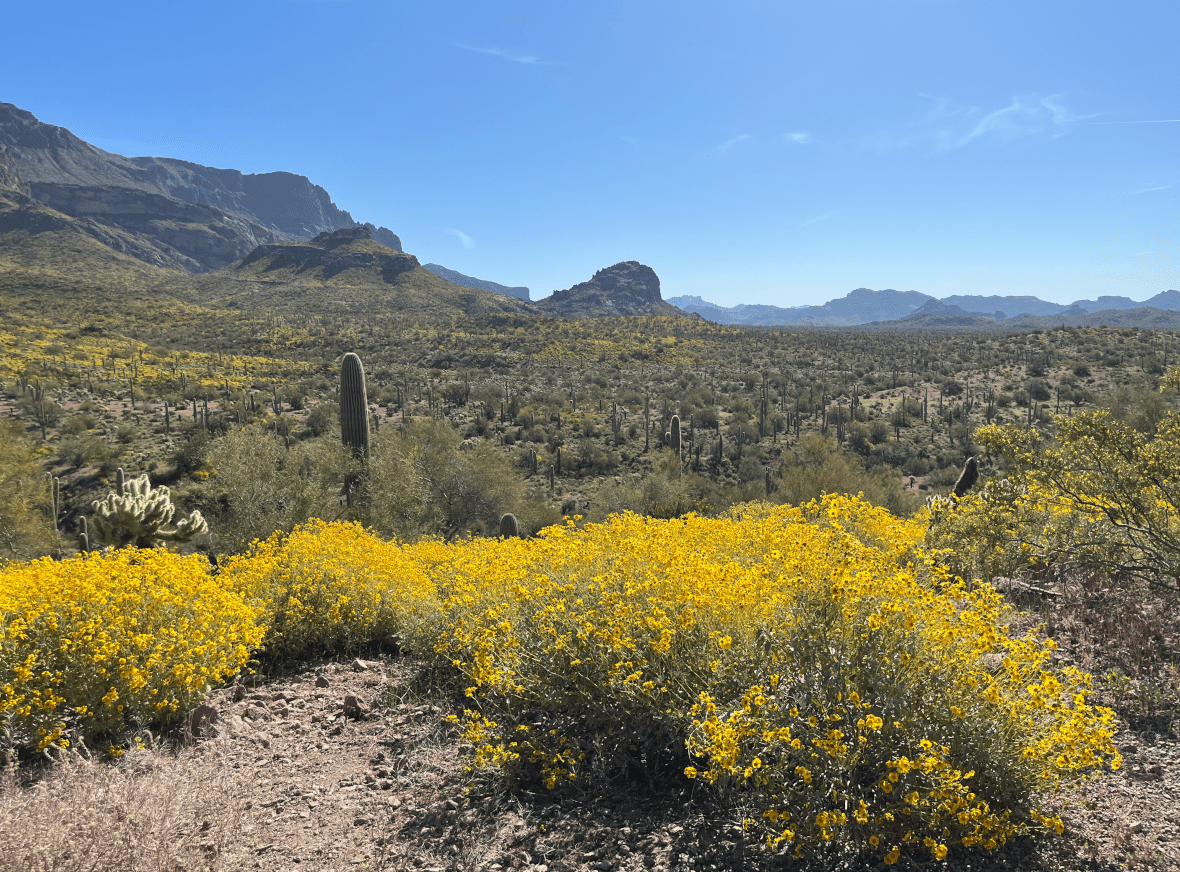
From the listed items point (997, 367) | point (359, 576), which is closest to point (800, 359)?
point (997, 367)

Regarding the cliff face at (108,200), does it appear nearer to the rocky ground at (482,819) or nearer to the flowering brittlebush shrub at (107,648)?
the flowering brittlebush shrub at (107,648)

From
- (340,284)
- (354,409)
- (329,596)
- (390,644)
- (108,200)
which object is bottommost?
(390,644)

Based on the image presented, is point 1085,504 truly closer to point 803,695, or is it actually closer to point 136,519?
point 803,695

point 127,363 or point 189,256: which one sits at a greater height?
point 189,256

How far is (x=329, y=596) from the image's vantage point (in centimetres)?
578

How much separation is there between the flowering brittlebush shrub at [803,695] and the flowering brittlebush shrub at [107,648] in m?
1.71

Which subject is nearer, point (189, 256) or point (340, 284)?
point (340, 284)

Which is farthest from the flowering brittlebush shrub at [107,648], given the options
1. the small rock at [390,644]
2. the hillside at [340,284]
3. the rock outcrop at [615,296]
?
the rock outcrop at [615,296]

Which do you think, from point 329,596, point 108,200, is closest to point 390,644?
point 329,596

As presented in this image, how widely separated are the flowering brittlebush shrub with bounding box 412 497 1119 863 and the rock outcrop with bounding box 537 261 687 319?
132 meters

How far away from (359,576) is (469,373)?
130 feet

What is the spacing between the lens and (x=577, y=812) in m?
3.15

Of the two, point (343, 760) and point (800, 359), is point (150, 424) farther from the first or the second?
point (800, 359)

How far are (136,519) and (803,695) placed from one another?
1109 centimetres
